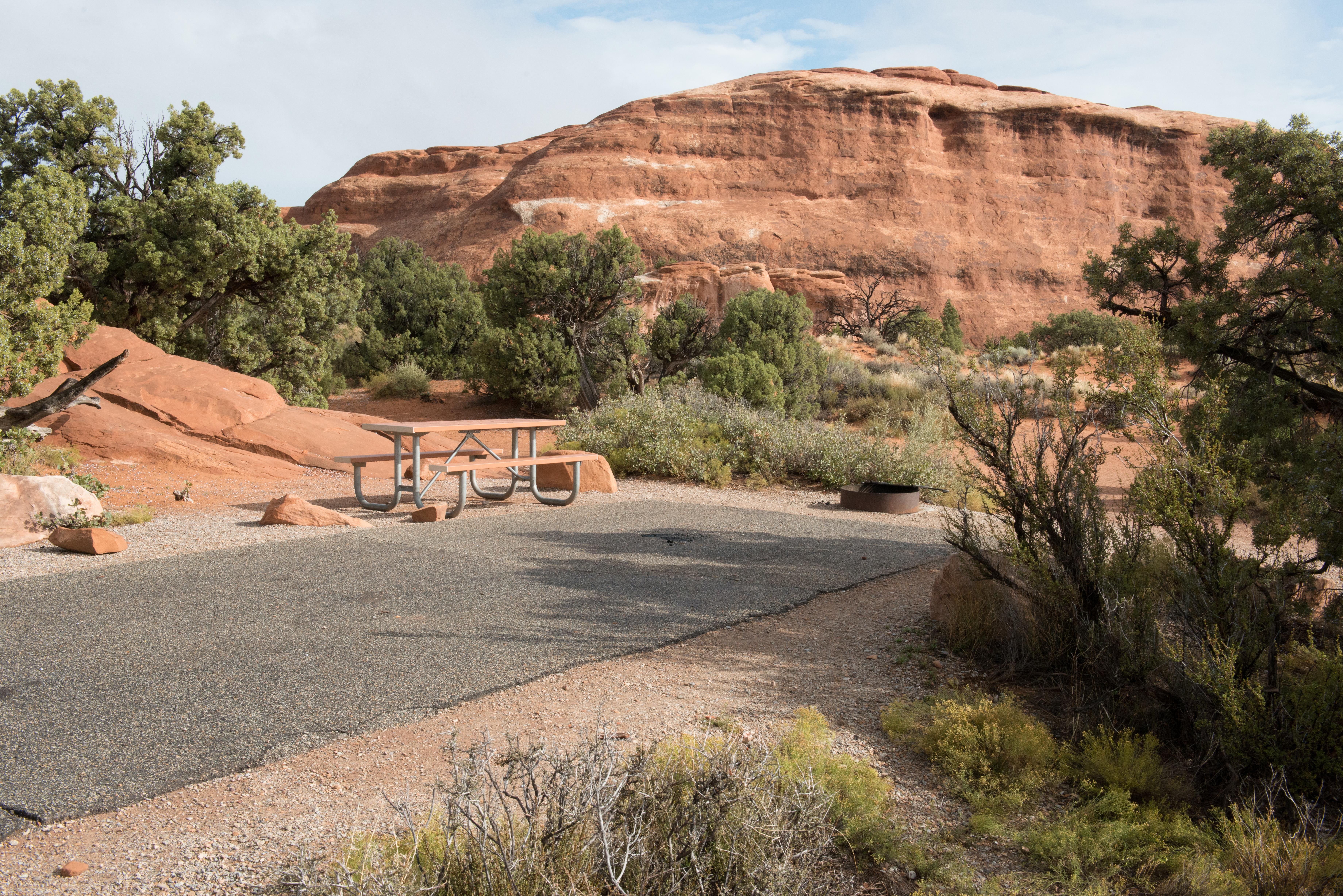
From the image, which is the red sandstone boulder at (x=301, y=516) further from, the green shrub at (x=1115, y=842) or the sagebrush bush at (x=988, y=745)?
the green shrub at (x=1115, y=842)

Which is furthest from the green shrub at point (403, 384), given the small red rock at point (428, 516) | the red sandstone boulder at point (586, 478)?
the small red rock at point (428, 516)

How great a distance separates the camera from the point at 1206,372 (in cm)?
523

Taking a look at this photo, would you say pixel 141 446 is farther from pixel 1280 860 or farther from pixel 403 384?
pixel 1280 860

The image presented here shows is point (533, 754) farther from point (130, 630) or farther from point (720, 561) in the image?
point (720, 561)

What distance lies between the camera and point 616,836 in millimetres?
2141

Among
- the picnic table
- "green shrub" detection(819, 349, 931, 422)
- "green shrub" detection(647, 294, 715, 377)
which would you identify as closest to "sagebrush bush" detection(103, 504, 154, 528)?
the picnic table

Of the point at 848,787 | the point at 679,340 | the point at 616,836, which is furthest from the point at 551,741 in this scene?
the point at 679,340

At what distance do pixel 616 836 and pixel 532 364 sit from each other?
52.3ft

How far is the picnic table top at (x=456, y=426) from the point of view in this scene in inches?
293

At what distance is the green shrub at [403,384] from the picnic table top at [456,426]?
12.0 m

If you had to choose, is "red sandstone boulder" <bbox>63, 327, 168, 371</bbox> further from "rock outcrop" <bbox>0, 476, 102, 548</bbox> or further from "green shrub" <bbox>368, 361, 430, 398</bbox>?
"green shrub" <bbox>368, 361, 430, 398</bbox>

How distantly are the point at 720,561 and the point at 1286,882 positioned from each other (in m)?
4.13

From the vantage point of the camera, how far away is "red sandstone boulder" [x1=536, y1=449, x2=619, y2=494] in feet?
31.1

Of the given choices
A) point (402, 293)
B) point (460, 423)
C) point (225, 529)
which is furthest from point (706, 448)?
point (402, 293)
